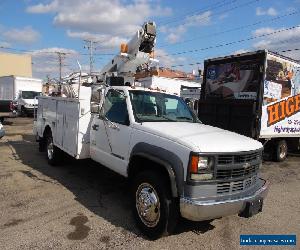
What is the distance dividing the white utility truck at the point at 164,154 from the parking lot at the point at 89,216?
47 cm

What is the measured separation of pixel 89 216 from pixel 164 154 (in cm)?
179

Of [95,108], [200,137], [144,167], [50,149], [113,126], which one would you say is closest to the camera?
[200,137]

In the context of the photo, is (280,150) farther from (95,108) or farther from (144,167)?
(144,167)

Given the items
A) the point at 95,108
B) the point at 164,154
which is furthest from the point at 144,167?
the point at 95,108

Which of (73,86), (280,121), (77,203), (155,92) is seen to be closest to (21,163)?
(73,86)

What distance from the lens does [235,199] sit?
4688mm

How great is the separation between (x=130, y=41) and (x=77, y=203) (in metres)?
4.10

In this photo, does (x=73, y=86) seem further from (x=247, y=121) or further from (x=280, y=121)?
(x=280, y=121)

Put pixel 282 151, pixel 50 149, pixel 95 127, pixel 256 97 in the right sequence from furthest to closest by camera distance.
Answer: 1. pixel 282 151
2. pixel 256 97
3. pixel 50 149
4. pixel 95 127

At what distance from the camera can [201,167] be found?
4.48m

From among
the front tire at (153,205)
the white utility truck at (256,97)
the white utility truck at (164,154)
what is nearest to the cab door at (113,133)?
the white utility truck at (164,154)

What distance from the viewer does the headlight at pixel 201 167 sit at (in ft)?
14.6

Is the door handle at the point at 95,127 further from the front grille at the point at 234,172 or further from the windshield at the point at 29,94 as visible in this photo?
the windshield at the point at 29,94

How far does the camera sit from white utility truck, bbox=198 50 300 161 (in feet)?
32.0
